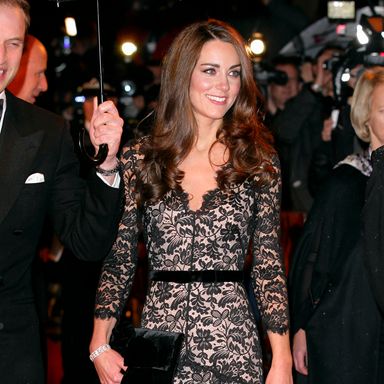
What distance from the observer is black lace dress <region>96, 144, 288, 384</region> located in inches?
158

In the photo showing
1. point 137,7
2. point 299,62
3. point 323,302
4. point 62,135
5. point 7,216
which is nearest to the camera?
point 7,216

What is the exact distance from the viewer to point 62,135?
3.87 metres

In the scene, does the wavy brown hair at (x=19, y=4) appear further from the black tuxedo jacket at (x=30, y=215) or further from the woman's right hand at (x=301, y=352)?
the woman's right hand at (x=301, y=352)

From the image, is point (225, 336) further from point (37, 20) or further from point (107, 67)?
point (107, 67)

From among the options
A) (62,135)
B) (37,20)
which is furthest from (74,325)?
(62,135)

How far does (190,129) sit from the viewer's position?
14.2ft

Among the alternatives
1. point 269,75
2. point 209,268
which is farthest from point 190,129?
point 269,75

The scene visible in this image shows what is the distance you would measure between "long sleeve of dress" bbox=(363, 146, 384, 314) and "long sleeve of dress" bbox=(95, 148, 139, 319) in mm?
1024

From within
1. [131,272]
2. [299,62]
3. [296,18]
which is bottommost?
[131,272]

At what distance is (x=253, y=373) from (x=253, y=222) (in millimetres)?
604

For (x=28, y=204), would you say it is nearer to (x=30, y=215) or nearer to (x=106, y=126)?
(x=30, y=215)

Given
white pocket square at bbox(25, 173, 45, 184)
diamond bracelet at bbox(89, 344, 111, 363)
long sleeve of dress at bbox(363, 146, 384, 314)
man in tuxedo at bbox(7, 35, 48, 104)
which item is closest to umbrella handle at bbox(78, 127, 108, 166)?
white pocket square at bbox(25, 173, 45, 184)

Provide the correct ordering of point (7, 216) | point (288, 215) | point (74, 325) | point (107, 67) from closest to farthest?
point (7, 216) → point (74, 325) → point (288, 215) → point (107, 67)

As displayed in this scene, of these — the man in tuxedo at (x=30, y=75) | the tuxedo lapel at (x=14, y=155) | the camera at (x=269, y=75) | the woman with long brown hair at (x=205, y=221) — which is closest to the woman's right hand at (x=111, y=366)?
the woman with long brown hair at (x=205, y=221)
